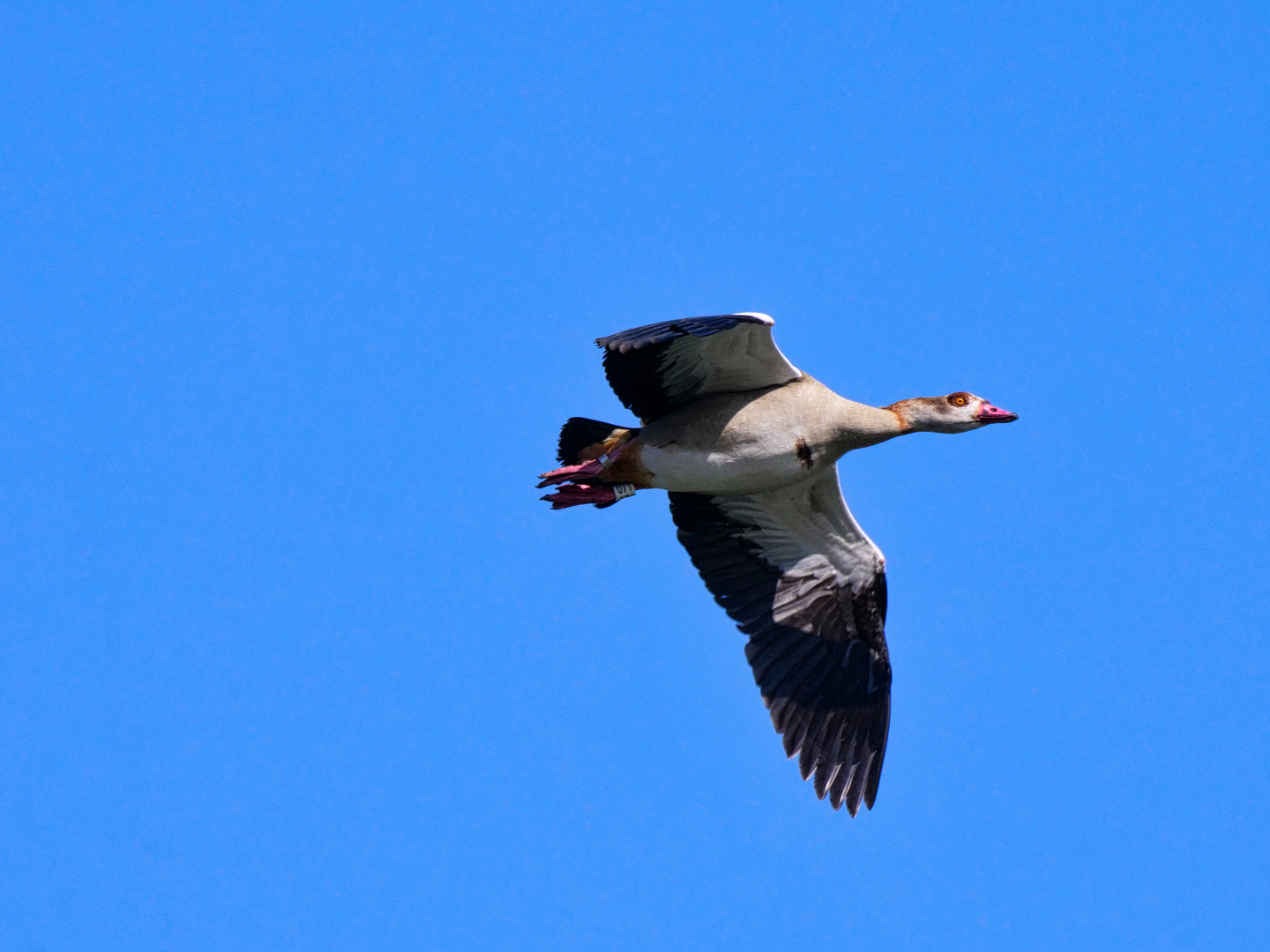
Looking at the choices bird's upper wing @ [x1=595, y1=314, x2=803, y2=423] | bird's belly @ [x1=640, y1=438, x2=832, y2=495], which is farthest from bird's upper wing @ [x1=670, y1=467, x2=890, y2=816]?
bird's upper wing @ [x1=595, y1=314, x2=803, y2=423]

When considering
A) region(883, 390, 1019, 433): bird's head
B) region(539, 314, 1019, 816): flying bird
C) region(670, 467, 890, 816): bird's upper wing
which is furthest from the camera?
region(670, 467, 890, 816): bird's upper wing

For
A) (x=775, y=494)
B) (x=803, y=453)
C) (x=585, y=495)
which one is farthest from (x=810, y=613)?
(x=585, y=495)

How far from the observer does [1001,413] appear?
10.6 meters

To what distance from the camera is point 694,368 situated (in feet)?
33.1

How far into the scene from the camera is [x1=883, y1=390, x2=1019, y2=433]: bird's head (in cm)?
1048

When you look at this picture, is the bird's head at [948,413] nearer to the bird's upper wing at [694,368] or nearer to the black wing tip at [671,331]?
the bird's upper wing at [694,368]

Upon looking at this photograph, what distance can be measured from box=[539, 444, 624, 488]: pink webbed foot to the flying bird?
0.01 meters

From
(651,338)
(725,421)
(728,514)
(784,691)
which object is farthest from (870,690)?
(651,338)

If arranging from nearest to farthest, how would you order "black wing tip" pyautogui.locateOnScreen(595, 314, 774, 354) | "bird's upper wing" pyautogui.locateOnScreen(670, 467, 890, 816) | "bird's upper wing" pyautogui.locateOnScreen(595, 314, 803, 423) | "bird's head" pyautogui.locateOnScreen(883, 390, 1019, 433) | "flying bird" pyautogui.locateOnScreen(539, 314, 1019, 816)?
"black wing tip" pyautogui.locateOnScreen(595, 314, 774, 354) < "bird's upper wing" pyautogui.locateOnScreen(595, 314, 803, 423) < "flying bird" pyautogui.locateOnScreen(539, 314, 1019, 816) < "bird's head" pyautogui.locateOnScreen(883, 390, 1019, 433) < "bird's upper wing" pyautogui.locateOnScreen(670, 467, 890, 816)

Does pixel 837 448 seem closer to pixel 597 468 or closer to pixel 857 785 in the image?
pixel 597 468

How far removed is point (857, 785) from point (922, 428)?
2813 mm

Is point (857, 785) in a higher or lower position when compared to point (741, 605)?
lower

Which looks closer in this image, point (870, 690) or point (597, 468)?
point (597, 468)

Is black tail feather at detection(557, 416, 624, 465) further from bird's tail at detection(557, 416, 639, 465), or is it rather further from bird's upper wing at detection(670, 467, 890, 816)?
bird's upper wing at detection(670, 467, 890, 816)
